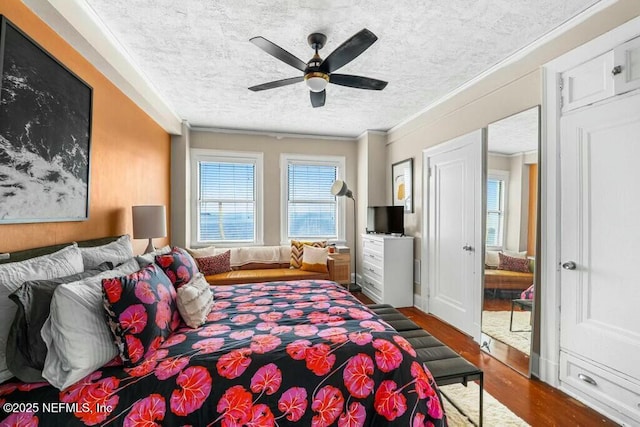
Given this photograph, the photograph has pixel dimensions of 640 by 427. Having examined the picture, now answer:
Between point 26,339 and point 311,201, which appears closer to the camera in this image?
point 26,339

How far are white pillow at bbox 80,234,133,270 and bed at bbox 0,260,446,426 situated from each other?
782 mm

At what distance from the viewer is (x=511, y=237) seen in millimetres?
A: 2568

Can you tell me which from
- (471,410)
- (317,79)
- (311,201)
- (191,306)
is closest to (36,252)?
(191,306)

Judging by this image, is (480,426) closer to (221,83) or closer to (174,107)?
(221,83)

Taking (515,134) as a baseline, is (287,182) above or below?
below

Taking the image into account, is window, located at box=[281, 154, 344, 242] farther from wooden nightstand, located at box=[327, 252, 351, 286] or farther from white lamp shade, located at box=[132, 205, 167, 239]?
white lamp shade, located at box=[132, 205, 167, 239]

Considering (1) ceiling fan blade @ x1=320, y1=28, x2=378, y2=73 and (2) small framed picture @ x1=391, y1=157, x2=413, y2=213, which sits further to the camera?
(2) small framed picture @ x1=391, y1=157, x2=413, y2=213

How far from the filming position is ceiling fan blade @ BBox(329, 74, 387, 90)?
226 centimetres

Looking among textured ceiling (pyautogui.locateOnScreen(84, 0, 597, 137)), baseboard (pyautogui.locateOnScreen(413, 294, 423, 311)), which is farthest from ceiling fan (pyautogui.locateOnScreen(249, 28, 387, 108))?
baseboard (pyautogui.locateOnScreen(413, 294, 423, 311))

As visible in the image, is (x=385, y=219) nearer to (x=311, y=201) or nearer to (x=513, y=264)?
(x=311, y=201)

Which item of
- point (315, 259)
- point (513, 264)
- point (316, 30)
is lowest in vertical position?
point (315, 259)

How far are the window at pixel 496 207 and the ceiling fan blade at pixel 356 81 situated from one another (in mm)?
1410

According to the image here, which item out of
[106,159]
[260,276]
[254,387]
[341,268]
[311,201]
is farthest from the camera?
[311,201]

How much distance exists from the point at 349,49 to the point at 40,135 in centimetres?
192
